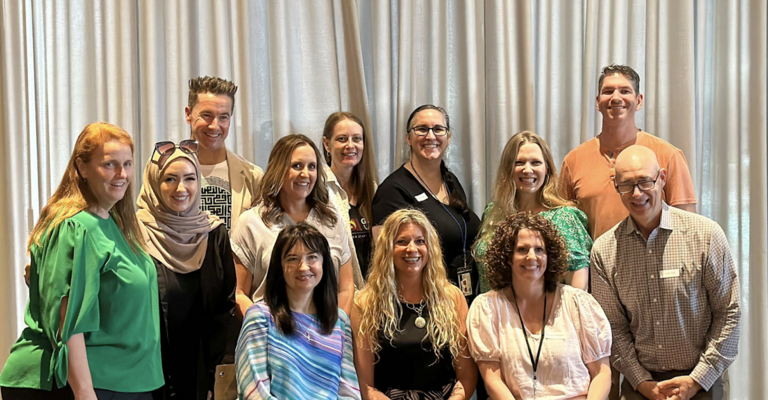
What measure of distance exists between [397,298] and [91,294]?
137 centimetres

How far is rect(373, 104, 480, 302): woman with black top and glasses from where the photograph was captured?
12.2ft

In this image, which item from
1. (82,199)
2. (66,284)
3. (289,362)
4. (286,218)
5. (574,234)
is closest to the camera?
(66,284)

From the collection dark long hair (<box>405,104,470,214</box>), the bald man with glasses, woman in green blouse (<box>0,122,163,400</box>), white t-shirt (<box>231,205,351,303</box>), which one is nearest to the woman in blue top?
white t-shirt (<box>231,205,351,303</box>)

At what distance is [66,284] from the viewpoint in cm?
227

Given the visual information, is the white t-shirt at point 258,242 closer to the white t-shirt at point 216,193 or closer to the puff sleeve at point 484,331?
the white t-shirt at point 216,193

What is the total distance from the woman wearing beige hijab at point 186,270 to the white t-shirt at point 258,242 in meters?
0.23

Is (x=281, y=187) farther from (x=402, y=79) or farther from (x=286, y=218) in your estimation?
(x=402, y=79)

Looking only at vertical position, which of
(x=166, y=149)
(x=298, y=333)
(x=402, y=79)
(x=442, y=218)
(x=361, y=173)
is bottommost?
(x=298, y=333)

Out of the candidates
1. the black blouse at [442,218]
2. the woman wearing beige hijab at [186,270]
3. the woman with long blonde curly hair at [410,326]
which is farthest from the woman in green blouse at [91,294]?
the black blouse at [442,218]

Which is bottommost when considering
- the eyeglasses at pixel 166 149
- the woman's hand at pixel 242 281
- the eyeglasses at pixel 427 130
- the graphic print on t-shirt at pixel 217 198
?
the woman's hand at pixel 242 281

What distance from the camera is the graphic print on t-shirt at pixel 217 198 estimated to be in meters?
3.56

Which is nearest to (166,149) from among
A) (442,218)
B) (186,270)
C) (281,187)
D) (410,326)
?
(186,270)

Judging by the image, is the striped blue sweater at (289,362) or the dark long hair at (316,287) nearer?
the striped blue sweater at (289,362)

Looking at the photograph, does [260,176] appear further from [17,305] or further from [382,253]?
[17,305]
